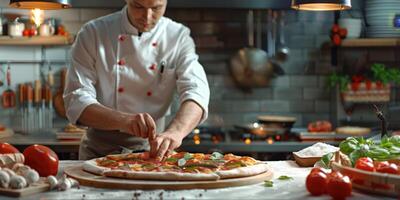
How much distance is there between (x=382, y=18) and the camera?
535 centimetres

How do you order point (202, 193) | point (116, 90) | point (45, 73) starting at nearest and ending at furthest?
point (202, 193) < point (116, 90) < point (45, 73)

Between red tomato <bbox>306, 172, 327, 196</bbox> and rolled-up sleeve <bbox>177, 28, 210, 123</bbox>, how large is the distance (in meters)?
1.18

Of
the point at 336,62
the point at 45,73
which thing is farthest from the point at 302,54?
the point at 45,73

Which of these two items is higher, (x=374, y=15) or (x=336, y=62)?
(x=374, y=15)

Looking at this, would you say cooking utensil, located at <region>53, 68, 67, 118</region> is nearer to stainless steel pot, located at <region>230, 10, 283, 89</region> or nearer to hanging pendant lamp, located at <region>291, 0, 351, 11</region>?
stainless steel pot, located at <region>230, 10, 283, 89</region>

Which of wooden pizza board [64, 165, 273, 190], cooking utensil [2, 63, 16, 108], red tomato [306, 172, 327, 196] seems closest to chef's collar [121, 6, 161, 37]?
wooden pizza board [64, 165, 273, 190]

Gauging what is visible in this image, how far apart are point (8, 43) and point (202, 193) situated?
130 inches

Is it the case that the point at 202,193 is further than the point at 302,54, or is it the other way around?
the point at 302,54

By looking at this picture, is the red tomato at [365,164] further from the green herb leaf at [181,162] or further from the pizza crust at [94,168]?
the pizza crust at [94,168]

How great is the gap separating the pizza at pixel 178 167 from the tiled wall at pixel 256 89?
274cm

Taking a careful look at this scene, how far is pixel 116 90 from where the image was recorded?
361cm

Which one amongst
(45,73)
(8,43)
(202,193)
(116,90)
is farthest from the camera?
(45,73)

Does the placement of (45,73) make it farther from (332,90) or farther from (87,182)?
(87,182)

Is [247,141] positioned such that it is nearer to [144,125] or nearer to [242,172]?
[144,125]
